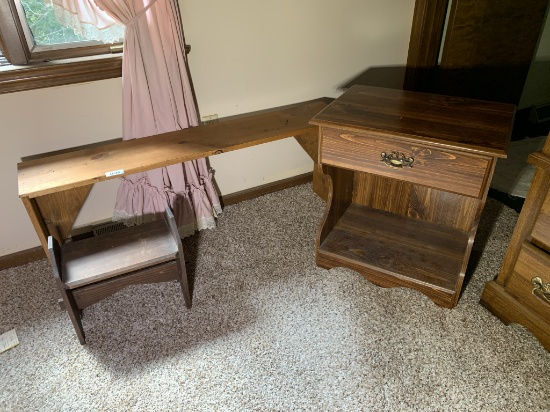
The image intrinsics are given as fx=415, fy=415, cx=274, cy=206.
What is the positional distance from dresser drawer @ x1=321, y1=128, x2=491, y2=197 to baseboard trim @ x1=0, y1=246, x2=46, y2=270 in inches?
55.1

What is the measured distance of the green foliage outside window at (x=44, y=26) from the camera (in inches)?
62.3

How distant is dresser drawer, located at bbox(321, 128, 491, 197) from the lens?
1.34 metres

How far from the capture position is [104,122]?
1.81 meters

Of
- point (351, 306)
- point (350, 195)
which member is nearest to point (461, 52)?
point (350, 195)

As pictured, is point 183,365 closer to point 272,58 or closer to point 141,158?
point 141,158

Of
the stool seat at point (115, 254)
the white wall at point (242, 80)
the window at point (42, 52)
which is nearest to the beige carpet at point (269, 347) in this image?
the stool seat at point (115, 254)

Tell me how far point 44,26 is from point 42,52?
10 centimetres

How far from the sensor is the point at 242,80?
2004mm

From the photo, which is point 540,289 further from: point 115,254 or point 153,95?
point 153,95

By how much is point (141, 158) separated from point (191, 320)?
0.67 m

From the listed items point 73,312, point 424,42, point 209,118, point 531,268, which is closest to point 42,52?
point 209,118

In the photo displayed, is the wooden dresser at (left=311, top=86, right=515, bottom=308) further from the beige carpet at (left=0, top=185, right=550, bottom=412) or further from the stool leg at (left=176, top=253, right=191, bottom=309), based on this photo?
the stool leg at (left=176, top=253, right=191, bottom=309)

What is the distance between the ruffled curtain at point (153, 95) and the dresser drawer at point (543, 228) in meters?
1.38

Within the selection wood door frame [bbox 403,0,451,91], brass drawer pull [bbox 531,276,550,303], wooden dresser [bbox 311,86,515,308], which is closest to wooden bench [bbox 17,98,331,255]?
wooden dresser [bbox 311,86,515,308]
